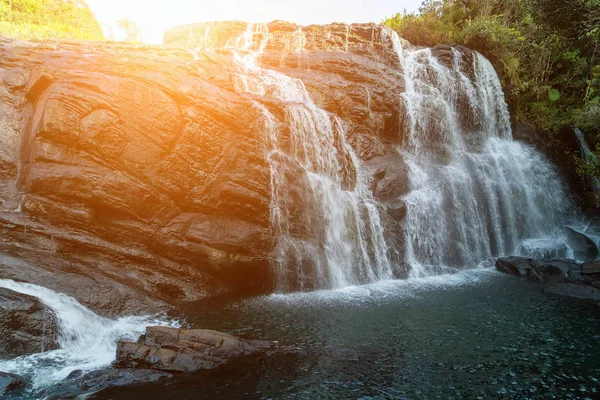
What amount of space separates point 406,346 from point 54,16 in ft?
209

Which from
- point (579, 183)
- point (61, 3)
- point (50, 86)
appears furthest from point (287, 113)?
point (61, 3)

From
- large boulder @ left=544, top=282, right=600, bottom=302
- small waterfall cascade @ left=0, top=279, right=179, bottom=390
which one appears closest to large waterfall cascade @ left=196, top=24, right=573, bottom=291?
large boulder @ left=544, top=282, right=600, bottom=302

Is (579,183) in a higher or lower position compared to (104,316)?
higher

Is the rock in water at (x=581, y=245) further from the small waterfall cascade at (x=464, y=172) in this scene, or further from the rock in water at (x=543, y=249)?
the small waterfall cascade at (x=464, y=172)

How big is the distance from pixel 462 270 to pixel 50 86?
20735mm

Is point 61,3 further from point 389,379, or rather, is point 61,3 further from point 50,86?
point 389,379

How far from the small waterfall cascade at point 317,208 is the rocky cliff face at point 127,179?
771mm

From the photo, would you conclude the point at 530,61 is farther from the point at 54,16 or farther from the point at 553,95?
the point at 54,16

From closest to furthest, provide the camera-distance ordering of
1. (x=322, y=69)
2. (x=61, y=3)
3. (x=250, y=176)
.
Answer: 1. (x=250, y=176)
2. (x=322, y=69)
3. (x=61, y=3)

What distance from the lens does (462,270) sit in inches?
760

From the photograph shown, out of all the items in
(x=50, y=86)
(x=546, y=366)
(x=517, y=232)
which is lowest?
(x=546, y=366)

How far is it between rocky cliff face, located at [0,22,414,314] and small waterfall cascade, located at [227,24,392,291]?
77 centimetres

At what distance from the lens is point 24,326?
9.66 meters

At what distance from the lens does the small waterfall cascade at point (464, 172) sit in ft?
65.9
